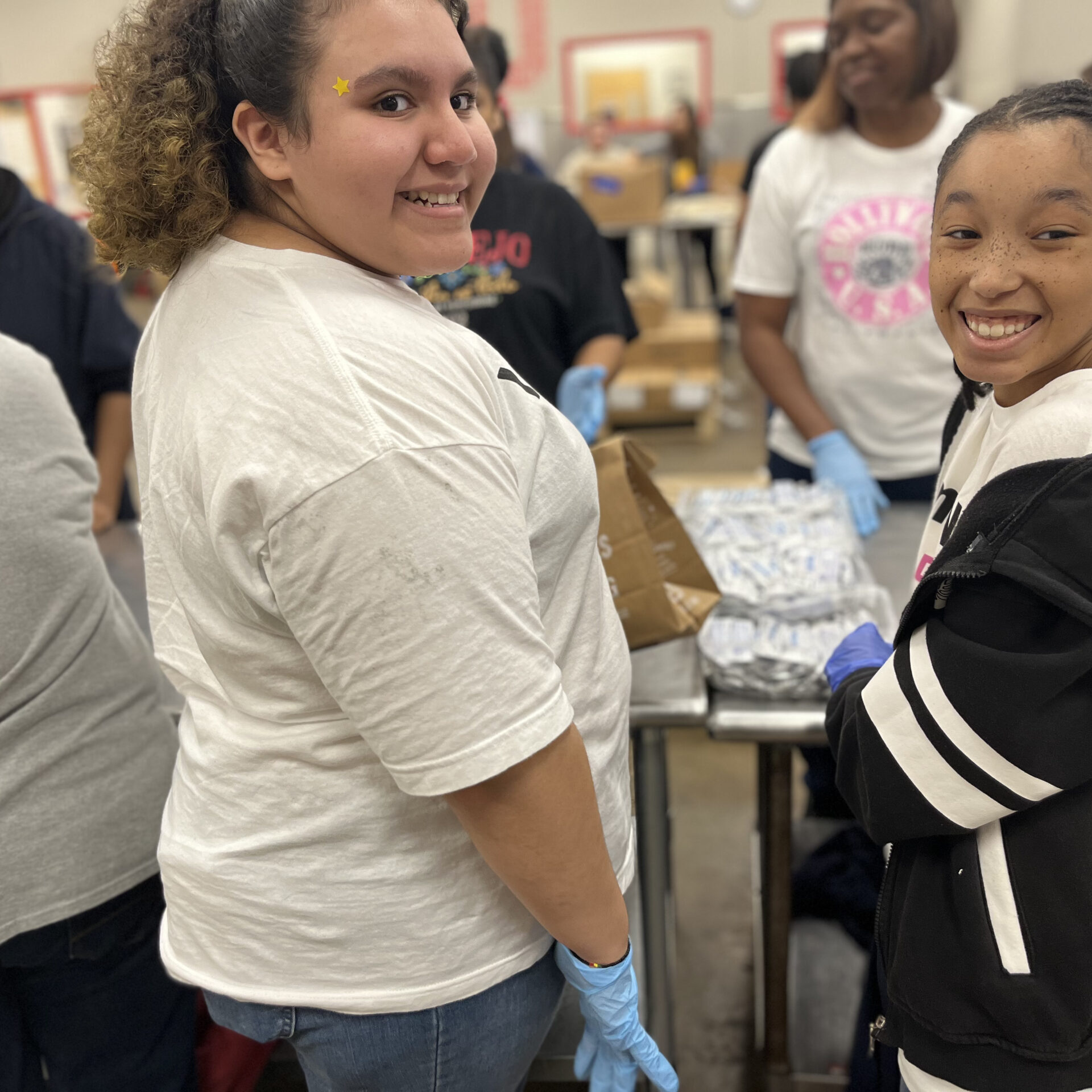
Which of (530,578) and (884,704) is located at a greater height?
(530,578)

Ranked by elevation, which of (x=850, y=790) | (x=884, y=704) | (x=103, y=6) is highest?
(x=103, y=6)

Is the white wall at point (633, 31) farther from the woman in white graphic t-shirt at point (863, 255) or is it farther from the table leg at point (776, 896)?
the table leg at point (776, 896)

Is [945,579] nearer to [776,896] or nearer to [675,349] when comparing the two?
[776,896]

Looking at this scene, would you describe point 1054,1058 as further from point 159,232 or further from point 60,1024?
point 60,1024

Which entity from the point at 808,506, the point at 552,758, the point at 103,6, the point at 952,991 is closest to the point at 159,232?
the point at 552,758

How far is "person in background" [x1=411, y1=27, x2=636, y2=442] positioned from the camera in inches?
81.0

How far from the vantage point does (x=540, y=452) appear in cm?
82

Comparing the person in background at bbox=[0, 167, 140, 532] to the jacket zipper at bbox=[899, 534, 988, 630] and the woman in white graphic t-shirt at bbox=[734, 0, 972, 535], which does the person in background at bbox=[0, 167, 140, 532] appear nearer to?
the woman in white graphic t-shirt at bbox=[734, 0, 972, 535]

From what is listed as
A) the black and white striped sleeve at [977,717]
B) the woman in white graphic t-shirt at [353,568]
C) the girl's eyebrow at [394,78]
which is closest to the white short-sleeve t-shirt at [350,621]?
the woman in white graphic t-shirt at [353,568]

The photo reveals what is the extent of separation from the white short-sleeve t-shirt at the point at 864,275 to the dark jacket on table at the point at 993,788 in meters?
1.25

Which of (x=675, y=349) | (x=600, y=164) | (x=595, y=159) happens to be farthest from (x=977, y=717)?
(x=595, y=159)

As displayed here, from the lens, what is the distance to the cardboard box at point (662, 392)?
546 cm

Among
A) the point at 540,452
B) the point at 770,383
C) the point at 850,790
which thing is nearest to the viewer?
the point at 540,452

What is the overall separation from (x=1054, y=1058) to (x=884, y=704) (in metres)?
0.33
